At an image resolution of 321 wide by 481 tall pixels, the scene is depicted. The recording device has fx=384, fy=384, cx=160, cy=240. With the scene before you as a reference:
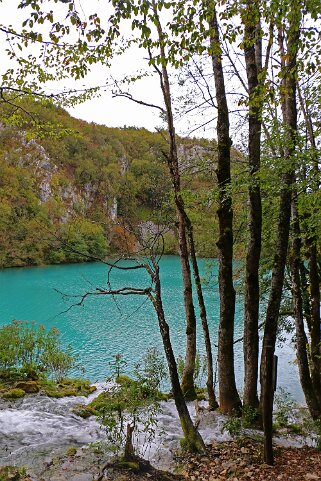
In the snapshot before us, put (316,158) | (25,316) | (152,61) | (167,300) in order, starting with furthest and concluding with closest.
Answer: (167,300) → (25,316) → (316,158) → (152,61)

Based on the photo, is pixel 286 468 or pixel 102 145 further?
pixel 102 145

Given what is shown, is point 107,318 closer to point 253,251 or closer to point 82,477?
point 253,251

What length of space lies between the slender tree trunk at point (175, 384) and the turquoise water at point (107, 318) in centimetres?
211

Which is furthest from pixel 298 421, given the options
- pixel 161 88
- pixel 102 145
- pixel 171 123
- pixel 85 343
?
pixel 102 145

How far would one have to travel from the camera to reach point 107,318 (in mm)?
21578

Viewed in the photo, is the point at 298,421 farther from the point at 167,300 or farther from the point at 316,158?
the point at 167,300

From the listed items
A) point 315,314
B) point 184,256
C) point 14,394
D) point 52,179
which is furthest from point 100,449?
point 52,179

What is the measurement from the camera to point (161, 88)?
7820mm

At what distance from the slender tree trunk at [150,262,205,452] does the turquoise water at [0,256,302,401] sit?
83.0 inches

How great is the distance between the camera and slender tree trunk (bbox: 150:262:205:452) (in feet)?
15.6

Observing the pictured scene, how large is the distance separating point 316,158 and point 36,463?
513 cm

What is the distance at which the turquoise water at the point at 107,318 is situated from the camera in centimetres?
1445

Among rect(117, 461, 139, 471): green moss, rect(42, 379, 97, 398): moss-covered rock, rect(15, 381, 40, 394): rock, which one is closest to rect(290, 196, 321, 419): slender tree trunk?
rect(117, 461, 139, 471): green moss

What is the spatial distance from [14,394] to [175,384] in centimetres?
476
